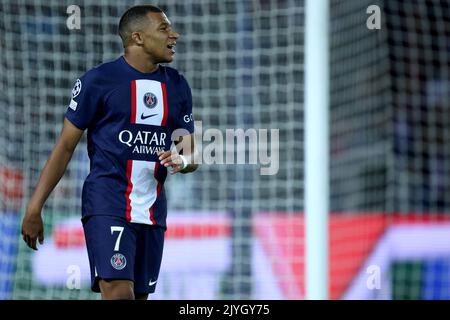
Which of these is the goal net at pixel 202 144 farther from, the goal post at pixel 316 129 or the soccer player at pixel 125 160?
the soccer player at pixel 125 160

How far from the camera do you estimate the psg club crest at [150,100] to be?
179 inches

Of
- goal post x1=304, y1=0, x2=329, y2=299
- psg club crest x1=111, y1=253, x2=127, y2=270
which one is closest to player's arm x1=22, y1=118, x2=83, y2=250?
psg club crest x1=111, y1=253, x2=127, y2=270

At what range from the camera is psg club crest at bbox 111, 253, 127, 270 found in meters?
4.38

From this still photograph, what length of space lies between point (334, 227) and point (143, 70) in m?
4.20

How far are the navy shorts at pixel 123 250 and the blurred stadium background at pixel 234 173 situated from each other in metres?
2.94

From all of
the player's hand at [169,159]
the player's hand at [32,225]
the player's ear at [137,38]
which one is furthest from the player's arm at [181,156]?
the player's hand at [32,225]

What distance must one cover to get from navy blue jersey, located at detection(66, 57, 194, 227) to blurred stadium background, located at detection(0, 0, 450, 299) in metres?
3.02

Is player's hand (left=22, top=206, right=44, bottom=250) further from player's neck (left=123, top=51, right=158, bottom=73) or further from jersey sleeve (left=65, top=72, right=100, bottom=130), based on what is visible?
player's neck (left=123, top=51, right=158, bottom=73)

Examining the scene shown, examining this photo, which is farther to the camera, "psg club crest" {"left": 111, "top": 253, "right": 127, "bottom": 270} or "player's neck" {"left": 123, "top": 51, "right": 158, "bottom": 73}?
"player's neck" {"left": 123, "top": 51, "right": 158, "bottom": 73}

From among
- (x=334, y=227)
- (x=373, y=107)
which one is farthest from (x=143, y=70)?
(x=373, y=107)

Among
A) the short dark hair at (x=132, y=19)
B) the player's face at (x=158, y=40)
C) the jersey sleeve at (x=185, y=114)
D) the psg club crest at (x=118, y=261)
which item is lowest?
the psg club crest at (x=118, y=261)

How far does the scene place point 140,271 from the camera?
4.55 m

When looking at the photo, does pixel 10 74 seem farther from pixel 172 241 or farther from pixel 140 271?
pixel 140 271

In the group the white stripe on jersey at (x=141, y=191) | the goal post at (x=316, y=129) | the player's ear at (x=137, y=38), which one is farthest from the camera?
the goal post at (x=316, y=129)
